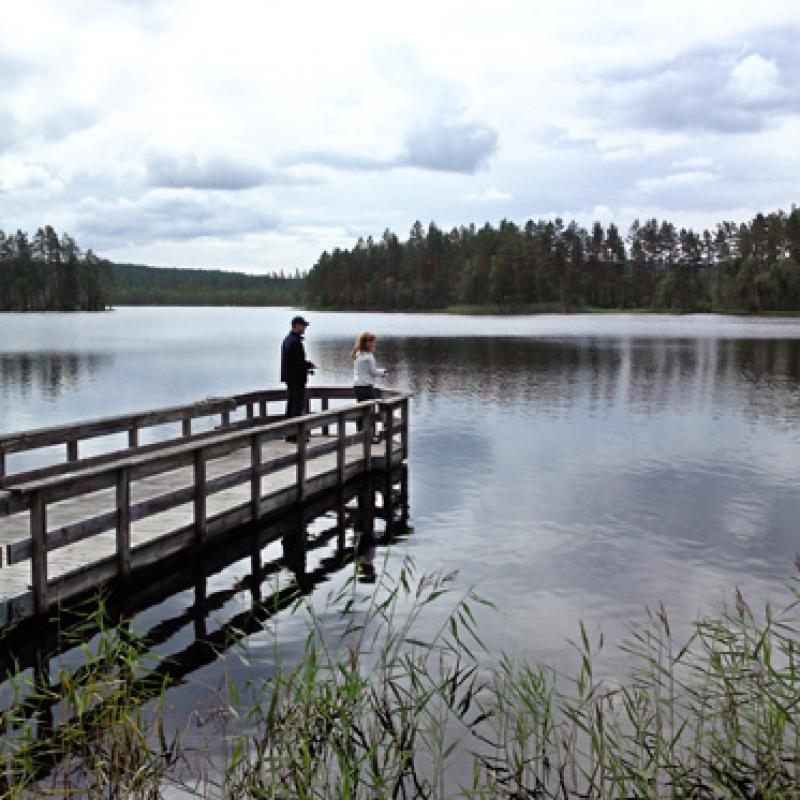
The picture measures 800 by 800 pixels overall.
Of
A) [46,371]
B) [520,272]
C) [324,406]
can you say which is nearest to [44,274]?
[520,272]

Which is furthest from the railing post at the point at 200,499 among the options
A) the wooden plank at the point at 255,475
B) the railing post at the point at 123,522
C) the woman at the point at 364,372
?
the woman at the point at 364,372

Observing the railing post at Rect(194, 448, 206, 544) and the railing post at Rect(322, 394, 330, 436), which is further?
the railing post at Rect(322, 394, 330, 436)

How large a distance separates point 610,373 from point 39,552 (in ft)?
125

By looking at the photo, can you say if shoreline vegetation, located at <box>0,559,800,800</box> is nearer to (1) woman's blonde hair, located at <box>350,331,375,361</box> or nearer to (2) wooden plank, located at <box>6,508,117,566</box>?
(2) wooden plank, located at <box>6,508,117,566</box>

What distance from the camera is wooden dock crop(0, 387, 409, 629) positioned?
8.67m

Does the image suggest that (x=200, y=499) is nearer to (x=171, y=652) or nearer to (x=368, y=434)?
(x=171, y=652)

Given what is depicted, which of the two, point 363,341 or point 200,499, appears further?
point 363,341

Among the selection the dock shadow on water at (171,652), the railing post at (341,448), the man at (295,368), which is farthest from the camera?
the man at (295,368)

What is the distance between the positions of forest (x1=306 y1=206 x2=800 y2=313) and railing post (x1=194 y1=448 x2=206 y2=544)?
131924mm

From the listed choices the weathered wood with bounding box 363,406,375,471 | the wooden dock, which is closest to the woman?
the wooden dock

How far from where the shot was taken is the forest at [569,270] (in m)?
142

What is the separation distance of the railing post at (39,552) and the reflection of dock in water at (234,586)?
256 millimetres

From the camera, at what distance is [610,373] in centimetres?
4375

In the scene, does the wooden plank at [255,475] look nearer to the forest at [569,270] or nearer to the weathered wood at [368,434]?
the weathered wood at [368,434]
